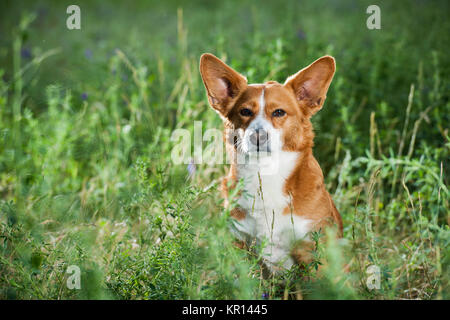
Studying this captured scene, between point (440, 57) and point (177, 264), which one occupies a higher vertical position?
point (440, 57)

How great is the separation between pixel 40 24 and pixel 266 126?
6825 mm

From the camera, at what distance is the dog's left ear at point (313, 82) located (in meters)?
2.43

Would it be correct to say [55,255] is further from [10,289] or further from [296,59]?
[296,59]

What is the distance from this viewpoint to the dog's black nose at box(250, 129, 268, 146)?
227cm

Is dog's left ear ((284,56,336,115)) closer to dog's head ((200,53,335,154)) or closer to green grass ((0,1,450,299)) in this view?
dog's head ((200,53,335,154))

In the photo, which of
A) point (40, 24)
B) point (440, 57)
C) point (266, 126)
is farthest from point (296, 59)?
point (40, 24)

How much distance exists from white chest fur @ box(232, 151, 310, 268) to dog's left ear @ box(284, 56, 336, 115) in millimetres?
326

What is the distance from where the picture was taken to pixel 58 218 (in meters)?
2.68

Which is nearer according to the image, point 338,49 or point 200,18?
point 338,49

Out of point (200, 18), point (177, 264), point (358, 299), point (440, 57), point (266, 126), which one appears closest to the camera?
point (358, 299)

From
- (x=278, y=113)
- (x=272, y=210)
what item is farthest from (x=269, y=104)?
(x=272, y=210)

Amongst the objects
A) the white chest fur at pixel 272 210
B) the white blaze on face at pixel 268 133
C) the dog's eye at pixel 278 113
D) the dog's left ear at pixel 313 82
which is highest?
the dog's left ear at pixel 313 82

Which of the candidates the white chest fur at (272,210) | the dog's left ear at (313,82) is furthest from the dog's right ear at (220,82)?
the white chest fur at (272,210)

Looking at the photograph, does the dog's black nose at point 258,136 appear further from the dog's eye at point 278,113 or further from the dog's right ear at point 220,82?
the dog's right ear at point 220,82
